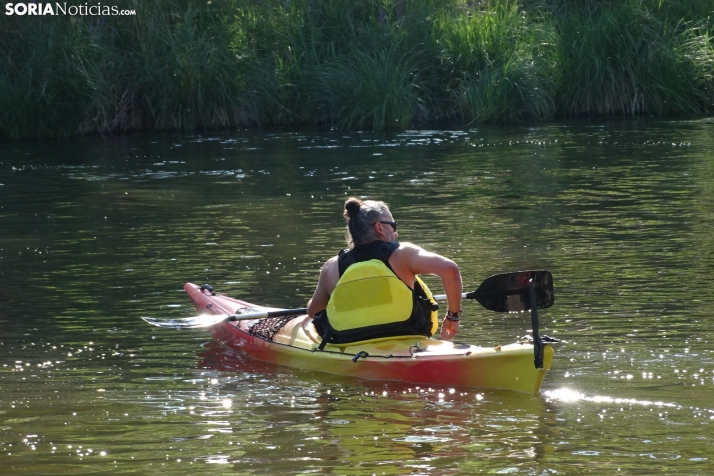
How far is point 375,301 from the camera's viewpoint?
6.03 meters

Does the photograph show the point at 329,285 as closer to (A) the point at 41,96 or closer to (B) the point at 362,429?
(B) the point at 362,429

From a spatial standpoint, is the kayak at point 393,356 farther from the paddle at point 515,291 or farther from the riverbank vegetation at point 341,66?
the riverbank vegetation at point 341,66

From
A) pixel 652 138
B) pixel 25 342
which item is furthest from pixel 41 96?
pixel 25 342

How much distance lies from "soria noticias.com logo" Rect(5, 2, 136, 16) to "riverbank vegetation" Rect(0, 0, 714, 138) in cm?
10

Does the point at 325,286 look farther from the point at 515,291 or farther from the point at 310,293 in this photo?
the point at 310,293

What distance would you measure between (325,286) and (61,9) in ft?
47.1

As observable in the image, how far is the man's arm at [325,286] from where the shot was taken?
624 cm

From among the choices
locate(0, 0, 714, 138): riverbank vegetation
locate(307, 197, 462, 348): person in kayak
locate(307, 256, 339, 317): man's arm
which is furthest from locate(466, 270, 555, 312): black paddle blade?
locate(0, 0, 714, 138): riverbank vegetation

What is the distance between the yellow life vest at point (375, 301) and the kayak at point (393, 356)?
0.21ft

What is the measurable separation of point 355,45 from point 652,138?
5548mm

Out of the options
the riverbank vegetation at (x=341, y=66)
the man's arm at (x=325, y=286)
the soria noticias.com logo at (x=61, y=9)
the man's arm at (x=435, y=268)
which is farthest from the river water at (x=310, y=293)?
the soria noticias.com logo at (x=61, y=9)

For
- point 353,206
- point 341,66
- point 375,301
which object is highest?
point 341,66

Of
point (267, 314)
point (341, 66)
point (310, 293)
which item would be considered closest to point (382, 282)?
point (267, 314)

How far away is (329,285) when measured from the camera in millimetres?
6281
